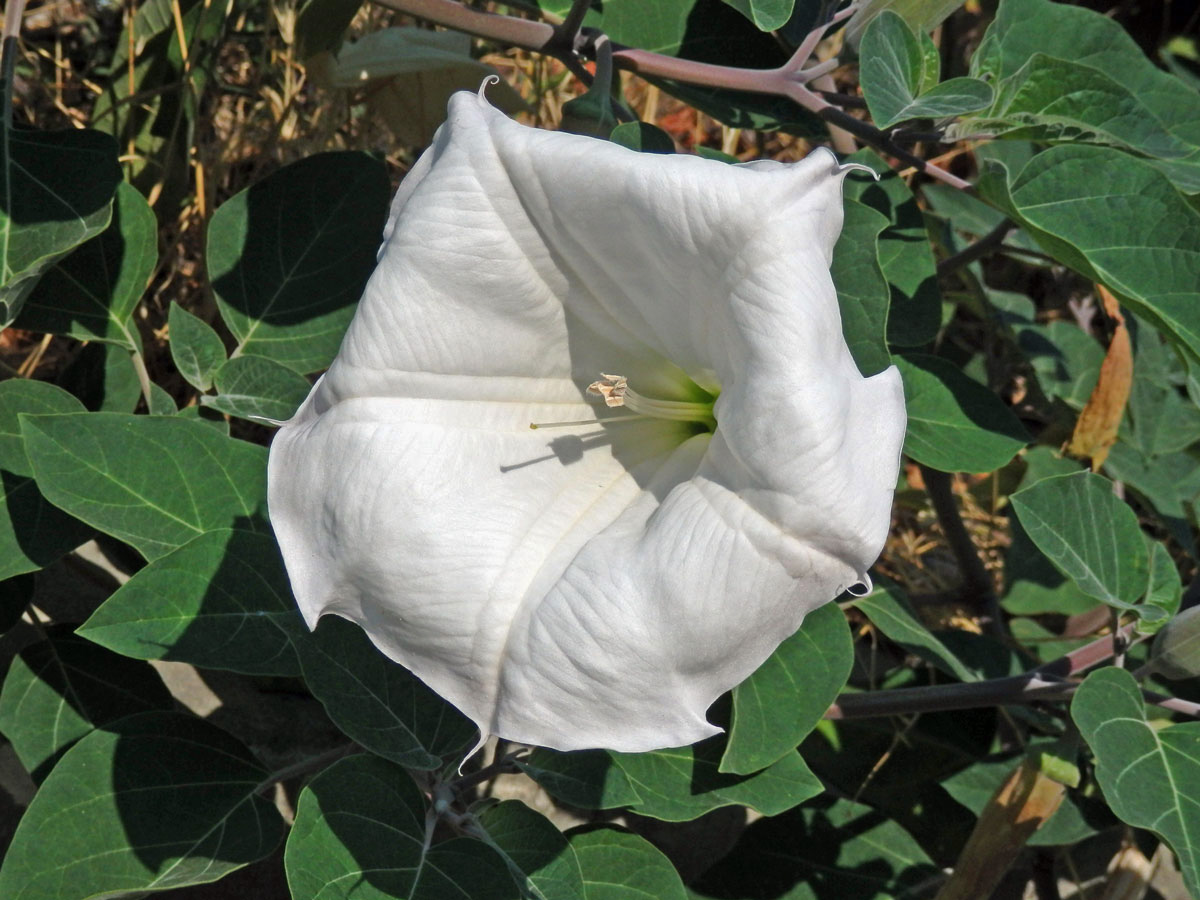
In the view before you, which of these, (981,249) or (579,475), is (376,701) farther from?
(981,249)

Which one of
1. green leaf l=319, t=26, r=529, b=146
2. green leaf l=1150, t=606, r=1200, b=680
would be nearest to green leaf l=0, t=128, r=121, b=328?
green leaf l=319, t=26, r=529, b=146

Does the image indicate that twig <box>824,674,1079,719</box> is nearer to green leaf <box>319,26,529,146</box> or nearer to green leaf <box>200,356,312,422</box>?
green leaf <box>200,356,312,422</box>

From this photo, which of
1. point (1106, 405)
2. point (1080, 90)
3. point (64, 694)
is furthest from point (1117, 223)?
point (64, 694)

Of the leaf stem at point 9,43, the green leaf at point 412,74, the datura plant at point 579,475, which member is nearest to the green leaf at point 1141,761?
the datura plant at point 579,475

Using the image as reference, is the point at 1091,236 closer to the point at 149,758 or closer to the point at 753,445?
the point at 753,445

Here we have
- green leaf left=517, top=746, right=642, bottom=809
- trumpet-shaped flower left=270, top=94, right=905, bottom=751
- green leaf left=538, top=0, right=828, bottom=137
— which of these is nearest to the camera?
trumpet-shaped flower left=270, top=94, right=905, bottom=751

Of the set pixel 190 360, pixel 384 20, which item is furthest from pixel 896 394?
pixel 384 20

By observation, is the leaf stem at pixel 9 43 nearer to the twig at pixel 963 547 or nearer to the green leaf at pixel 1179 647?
the twig at pixel 963 547
